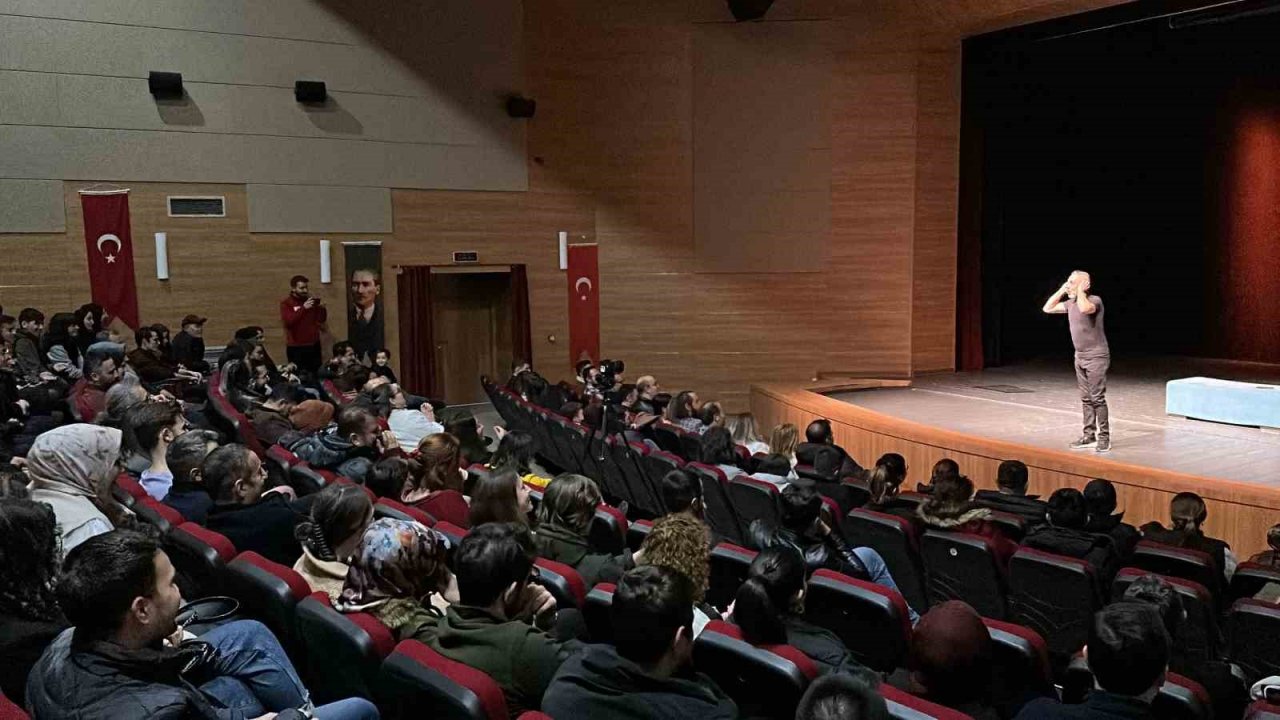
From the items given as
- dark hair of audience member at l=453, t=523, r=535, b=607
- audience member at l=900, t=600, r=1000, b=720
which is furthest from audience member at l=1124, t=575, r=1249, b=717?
dark hair of audience member at l=453, t=523, r=535, b=607

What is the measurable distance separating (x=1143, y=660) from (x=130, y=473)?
415 cm

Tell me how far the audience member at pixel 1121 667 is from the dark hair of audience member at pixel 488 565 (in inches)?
47.1

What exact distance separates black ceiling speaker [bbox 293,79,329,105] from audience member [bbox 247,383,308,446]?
16.3 feet

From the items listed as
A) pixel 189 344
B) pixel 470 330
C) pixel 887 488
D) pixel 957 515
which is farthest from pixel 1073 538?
pixel 470 330

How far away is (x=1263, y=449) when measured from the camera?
7.86 meters

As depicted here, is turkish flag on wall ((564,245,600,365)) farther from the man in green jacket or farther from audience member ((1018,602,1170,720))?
audience member ((1018,602,1170,720))

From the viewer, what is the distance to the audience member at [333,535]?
2.83 meters

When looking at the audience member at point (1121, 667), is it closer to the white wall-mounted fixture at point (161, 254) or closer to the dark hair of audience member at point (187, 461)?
the dark hair of audience member at point (187, 461)

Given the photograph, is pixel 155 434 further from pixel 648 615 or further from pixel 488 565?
pixel 648 615

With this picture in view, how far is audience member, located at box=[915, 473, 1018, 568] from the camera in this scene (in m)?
4.27

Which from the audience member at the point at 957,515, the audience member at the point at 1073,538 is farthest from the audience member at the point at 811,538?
the audience member at the point at 1073,538

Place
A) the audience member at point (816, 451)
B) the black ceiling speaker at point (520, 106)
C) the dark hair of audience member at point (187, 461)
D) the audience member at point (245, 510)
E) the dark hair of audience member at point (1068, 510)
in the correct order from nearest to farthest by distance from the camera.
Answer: the audience member at point (245, 510) → the dark hair of audience member at point (187, 461) → the dark hair of audience member at point (1068, 510) → the audience member at point (816, 451) → the black ceiling speaker at point (520, 106)

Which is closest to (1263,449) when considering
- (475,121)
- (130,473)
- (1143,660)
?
(1143,660)

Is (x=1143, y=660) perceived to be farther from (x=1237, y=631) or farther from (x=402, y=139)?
(x=402, y=139)
